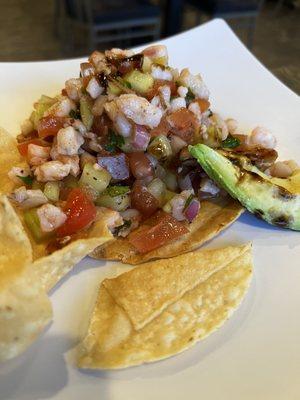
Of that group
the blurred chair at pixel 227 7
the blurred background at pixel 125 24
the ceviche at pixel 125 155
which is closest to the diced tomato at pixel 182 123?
the ceviche at pixel 125 155

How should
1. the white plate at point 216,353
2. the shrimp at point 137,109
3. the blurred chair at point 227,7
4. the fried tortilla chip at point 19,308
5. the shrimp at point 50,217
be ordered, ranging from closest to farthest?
1. the fried tortilla chip at point 19,308
2. the white plate at point 216,353
3. the shrimp at point 50,217
4. the shrimp at point 137,109
5. the blurred chair at point 227,7

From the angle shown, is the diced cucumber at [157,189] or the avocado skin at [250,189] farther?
the diced cucumber at [157,189]

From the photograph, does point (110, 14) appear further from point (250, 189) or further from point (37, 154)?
point (250, 189)

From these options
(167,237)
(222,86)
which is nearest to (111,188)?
(167,237)

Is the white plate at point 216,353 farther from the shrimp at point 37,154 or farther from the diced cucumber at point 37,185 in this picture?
the shrimp at point 37,154

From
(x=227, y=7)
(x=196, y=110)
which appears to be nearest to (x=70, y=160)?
(x=196, y=110)

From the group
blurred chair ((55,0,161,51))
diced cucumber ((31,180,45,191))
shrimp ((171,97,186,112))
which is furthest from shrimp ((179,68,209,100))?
blurred chair ((55,0,161,51))

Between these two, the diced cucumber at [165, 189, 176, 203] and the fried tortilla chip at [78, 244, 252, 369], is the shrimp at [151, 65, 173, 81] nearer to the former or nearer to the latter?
the diced cucumber at [165, 189, 176, 203]
